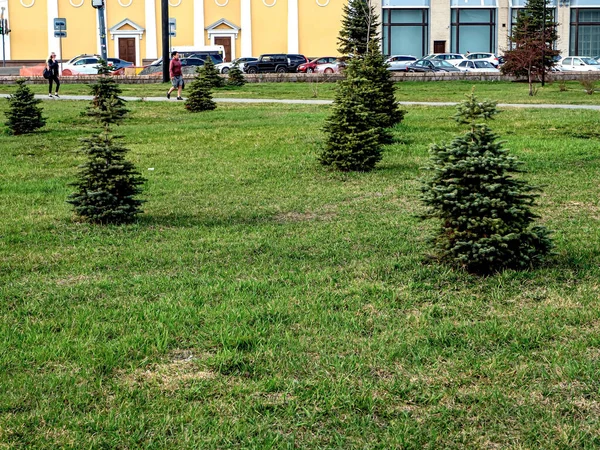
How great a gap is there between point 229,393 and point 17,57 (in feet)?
197

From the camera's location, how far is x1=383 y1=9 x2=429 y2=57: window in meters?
60.4

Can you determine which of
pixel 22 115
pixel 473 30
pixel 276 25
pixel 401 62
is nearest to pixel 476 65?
pixel 401 62

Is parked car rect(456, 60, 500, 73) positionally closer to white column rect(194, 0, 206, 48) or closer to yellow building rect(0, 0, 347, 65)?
yellow building rect(0, 0, 347, 65)

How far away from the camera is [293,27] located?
59781 mm

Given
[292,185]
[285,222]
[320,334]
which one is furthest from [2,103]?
[320,334]

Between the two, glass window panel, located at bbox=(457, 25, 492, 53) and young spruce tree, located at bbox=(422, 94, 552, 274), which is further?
glass window panel, located at bbox=(457, 25, 492, 53)

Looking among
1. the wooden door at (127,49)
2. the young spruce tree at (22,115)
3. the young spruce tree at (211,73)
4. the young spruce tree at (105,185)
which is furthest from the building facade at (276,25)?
the young spruce tree at (105,185)

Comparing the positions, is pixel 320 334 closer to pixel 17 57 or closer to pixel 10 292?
pixel 10 292

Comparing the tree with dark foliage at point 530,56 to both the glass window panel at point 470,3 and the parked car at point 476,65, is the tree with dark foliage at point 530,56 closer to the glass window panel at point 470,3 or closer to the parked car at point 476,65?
the parked car at point 476,65

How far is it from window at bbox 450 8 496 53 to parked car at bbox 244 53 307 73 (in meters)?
12.9

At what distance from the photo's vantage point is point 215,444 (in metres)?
3.87

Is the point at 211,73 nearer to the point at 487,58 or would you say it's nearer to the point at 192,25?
the point at 487,58

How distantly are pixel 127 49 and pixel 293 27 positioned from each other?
37.4 ft

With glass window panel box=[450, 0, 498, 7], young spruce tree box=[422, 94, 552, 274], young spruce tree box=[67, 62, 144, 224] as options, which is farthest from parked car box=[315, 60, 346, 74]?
young spruce tree box=[422, 94, 552, 274]
